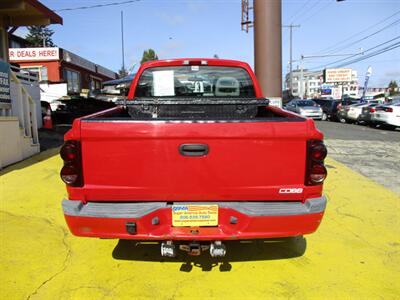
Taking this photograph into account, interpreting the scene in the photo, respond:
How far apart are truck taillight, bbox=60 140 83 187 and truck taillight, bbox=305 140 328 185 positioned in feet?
5.98

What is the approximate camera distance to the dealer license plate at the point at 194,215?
123 inches

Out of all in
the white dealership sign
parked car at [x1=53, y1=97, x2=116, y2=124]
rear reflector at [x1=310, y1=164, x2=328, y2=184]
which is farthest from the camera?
the white dealership sign

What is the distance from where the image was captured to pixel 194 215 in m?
3.13

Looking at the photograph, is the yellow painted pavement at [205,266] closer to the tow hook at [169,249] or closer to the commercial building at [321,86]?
the tow hook at [169,249]

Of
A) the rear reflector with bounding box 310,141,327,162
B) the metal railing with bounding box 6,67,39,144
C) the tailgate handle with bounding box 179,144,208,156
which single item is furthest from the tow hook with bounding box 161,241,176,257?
the metal railing with bounding box 6,67,39,144

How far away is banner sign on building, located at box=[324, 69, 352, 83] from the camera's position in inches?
3526

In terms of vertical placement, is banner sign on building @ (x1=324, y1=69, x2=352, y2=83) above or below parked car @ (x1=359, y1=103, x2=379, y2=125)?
above

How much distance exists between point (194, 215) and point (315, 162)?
3.49 feet

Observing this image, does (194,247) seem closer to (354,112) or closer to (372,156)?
(372,156)

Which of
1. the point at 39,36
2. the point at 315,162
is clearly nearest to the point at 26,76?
the point at 315,162

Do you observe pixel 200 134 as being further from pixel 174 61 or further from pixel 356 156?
pixel 356 156

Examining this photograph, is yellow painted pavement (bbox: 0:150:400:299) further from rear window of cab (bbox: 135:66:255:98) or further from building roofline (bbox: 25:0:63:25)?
building roofline (bbox: 25:0:63:25)

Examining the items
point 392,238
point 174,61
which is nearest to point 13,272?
point 174,61

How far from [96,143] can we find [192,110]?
6.05 feet
